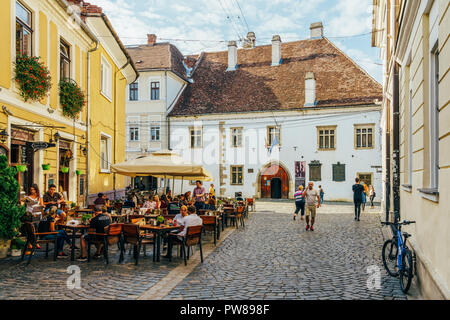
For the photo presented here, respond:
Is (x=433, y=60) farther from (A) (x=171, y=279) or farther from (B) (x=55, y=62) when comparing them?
(B) (x=55, y=62)

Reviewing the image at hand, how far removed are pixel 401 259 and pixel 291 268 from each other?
224cm

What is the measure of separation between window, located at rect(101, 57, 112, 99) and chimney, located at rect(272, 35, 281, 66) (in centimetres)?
2168

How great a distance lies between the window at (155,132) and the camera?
37.0m

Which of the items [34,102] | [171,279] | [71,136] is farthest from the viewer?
[71,136]

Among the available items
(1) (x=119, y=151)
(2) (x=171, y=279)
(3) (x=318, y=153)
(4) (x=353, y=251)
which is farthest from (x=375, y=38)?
(2) (x=171, y=279)

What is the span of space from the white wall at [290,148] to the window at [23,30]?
2313 cm

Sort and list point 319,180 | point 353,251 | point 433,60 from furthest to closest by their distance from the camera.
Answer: point 319,180 < point 353,251 < point 433,60

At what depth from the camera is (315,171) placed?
107ft

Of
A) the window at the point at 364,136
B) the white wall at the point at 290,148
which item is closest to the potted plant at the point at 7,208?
the white wall at the point at 290,148

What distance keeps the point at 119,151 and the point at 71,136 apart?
257 inches

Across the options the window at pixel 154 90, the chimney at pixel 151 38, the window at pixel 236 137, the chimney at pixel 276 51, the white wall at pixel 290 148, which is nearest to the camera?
the white wall at pixel 290 148

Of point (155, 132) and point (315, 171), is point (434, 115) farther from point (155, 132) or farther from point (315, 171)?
point (155, 132)

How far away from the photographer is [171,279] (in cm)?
741

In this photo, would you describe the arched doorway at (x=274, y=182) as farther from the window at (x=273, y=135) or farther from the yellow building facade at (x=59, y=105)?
the yellow building facade at (x=59, y=105)
